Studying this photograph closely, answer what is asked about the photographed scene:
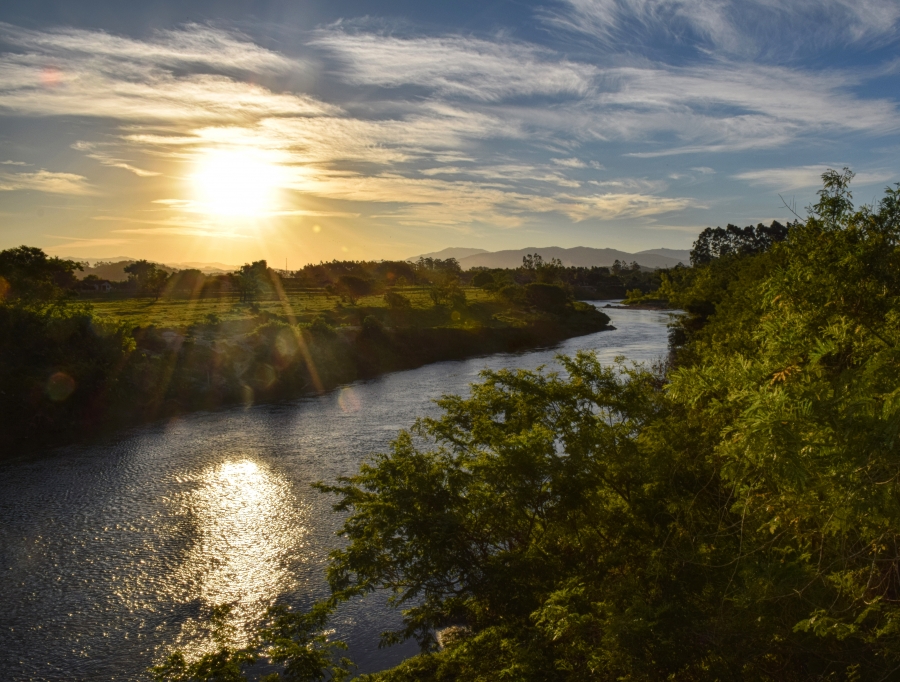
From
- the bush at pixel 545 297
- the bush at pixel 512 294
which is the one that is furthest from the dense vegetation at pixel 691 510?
the bush at pixel 512 294

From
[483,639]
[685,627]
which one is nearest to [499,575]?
[483,639]

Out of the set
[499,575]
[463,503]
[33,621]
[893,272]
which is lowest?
[33,621]

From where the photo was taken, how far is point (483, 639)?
13.5 m

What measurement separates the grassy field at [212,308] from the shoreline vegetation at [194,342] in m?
0.29

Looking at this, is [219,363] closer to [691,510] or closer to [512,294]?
[691,510]

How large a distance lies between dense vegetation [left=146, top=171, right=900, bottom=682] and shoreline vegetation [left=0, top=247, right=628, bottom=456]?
1600 inches

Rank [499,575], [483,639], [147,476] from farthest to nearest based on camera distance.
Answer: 1. [147,476]
2. [499,575]
3. [483,639]

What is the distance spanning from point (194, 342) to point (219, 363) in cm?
400

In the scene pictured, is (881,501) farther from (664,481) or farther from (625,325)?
(625,325)

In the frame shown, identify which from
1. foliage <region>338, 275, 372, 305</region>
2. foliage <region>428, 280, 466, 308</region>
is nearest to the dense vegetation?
foliage <region>428, 280, 466, 308</region>

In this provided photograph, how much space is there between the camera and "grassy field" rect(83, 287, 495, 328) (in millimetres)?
73044

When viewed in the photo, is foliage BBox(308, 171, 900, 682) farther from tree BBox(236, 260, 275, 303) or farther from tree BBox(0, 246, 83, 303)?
tree BBox(236, 260, 275, 303)

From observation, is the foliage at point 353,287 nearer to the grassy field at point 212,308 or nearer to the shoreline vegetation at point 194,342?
the shoreline vegetation at point 194,342

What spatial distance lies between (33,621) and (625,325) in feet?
362
